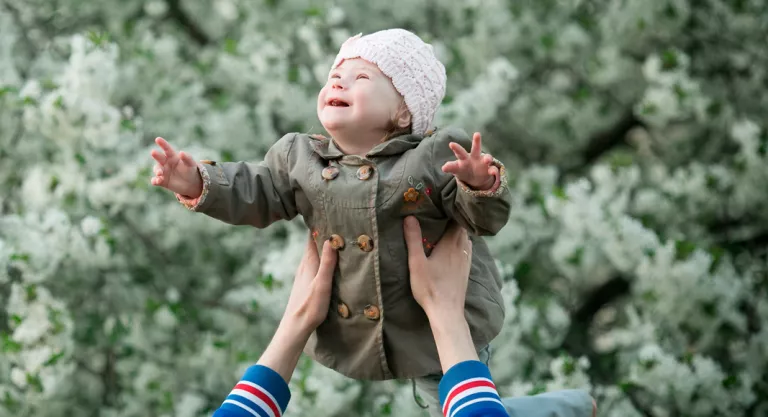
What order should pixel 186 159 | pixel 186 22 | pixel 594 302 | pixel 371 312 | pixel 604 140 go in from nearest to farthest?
pixel 186 159
pixel 371 312
pixel 594 302
pixel 604 140
pixel 186 22

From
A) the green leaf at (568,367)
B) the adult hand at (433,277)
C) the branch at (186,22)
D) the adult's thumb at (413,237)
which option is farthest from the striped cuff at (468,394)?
the branch at (186,22)

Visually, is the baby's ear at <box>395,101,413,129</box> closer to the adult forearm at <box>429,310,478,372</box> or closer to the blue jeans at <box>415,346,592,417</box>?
the adult forearm at <box>429,310,478,372</box>

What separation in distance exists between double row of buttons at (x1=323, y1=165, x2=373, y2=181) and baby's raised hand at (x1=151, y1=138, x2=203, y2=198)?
23 centimetres

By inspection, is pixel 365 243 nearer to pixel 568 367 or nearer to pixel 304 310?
pixel 304 310

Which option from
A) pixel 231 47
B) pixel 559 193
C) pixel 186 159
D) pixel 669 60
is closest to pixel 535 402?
pixel 186 159

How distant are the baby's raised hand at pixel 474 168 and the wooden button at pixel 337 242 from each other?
0.29 metres

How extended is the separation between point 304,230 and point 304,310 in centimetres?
168

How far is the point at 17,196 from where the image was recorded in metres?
3.68

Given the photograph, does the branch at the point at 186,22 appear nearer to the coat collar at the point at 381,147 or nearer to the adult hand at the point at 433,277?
the coat collar at the point at 381,147

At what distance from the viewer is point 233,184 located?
1.85 metres

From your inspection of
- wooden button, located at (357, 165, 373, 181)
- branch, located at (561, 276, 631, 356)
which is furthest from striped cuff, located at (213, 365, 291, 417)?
branch, located at (561, 276, 631, 356)

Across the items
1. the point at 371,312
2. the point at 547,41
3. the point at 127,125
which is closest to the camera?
the point at 371,312

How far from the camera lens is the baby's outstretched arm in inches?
69.2

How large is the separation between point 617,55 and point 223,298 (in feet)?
6.28
